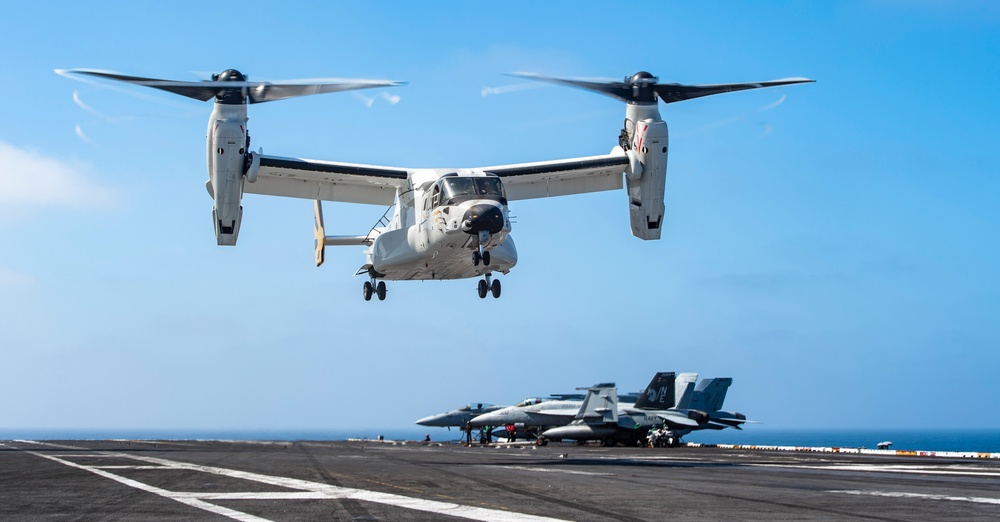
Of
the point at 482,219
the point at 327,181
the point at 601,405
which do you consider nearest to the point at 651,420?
the point at 601,405

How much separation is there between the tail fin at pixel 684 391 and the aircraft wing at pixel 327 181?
103 feet

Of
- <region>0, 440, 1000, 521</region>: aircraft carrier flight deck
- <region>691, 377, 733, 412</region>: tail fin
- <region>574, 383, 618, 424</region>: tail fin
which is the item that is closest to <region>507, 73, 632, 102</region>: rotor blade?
<region>0, 440, 1000, 521</region>: aircraft carrier flight deck

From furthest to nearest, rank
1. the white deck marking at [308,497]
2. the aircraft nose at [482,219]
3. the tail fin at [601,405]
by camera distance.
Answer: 1. the tail fin at [601,405]
2. the aircraft nose at [482,219]
3. the white deck marking at [308,497]

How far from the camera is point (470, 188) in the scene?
85.4ft

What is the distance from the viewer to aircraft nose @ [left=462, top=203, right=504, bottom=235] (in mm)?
24766

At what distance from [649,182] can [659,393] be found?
2664 cm

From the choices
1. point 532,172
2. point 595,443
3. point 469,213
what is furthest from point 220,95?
point 595,443

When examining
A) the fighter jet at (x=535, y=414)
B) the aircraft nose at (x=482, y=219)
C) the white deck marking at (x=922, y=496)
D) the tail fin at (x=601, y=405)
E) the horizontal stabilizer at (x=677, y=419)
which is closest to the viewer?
the white deck marking at (x=922, y=496)

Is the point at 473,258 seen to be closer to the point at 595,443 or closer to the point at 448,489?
the point at 448,489

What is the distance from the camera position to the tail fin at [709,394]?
61969mm

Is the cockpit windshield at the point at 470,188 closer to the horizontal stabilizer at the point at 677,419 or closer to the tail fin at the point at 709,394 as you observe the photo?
the horizontal stabilizer at the point at 677,419

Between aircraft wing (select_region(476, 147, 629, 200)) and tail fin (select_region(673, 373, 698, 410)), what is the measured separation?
28776 millimetres

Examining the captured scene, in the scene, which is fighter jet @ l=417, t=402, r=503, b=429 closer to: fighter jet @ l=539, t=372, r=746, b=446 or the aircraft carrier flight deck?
fighter jet @ l=539, t=372, r=746, b=446

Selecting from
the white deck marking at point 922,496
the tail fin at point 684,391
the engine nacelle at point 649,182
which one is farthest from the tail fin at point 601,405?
the white deck marking at point 922,496
